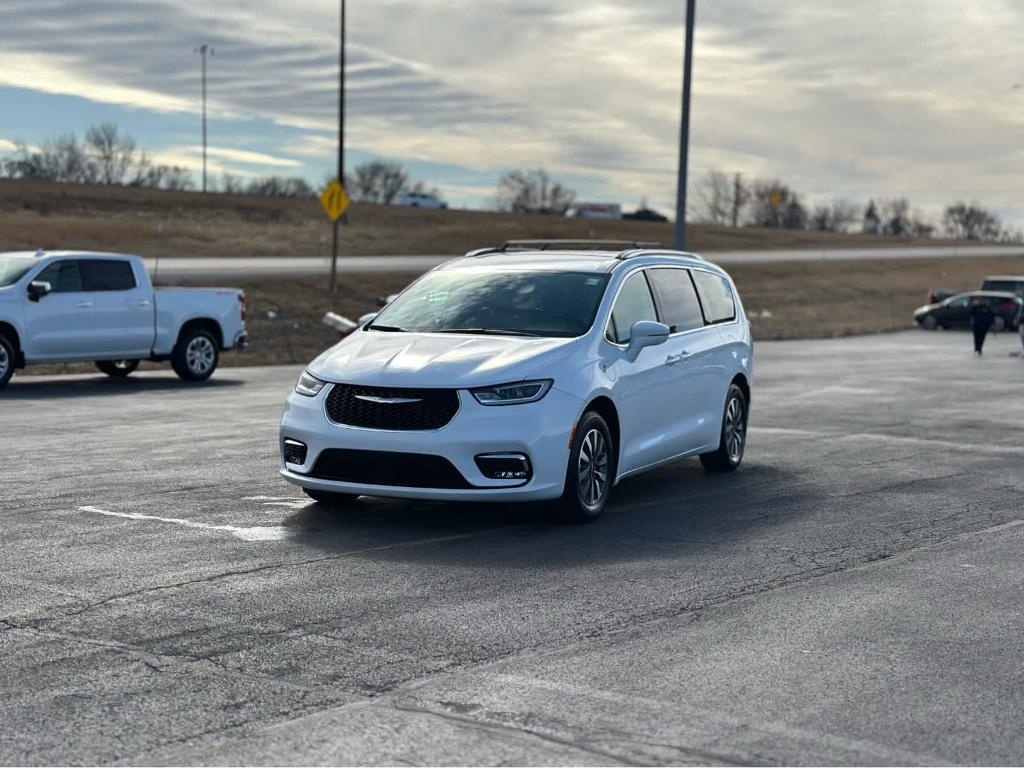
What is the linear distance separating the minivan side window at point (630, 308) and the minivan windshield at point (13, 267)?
39.5 feet

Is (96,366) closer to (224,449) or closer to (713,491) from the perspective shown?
(224,449)

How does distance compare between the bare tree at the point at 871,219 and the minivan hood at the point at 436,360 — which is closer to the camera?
the minivan hood at the point at 436,360

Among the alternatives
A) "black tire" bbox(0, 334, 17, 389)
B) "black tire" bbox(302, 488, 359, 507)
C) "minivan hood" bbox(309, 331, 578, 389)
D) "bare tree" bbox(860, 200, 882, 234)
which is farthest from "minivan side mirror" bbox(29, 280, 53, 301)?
"bare tree" bbox(860, 200, 882, 234)

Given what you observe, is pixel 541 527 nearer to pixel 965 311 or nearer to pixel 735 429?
pixel 735 429

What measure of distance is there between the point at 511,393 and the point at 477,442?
41 cm

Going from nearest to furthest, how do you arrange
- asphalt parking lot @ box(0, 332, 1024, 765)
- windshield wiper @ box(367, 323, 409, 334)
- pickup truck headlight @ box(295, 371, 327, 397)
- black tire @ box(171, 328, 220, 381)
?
asphalt parking lot @ box(0, 332, 1024, 765) < pickup truck headlight @ box(295, 371, 327, 397) < windshield wiper @ box(367, 323, 409, 334) < black tire @ box(171, 328, 220, 381)

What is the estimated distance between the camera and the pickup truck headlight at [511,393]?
30.0 ft

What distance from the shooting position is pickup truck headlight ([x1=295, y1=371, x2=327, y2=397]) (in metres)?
9.56

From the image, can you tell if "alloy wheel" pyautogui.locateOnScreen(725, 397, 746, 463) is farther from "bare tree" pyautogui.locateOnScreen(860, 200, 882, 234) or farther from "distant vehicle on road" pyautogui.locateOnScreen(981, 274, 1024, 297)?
"bare tree" pyautogui.locateOnScreen(860, 200, 882, 234)

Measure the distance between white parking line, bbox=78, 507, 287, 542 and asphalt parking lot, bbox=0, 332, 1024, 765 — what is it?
1.4 inches

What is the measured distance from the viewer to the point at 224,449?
1324cm

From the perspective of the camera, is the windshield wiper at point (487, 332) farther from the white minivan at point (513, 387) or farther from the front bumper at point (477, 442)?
the front bumper at point (477, 442)

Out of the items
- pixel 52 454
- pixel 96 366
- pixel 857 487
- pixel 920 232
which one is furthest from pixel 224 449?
pixel 920 232

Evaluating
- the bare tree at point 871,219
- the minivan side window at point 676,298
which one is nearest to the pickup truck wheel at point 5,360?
the minivan side window at point 676,298
